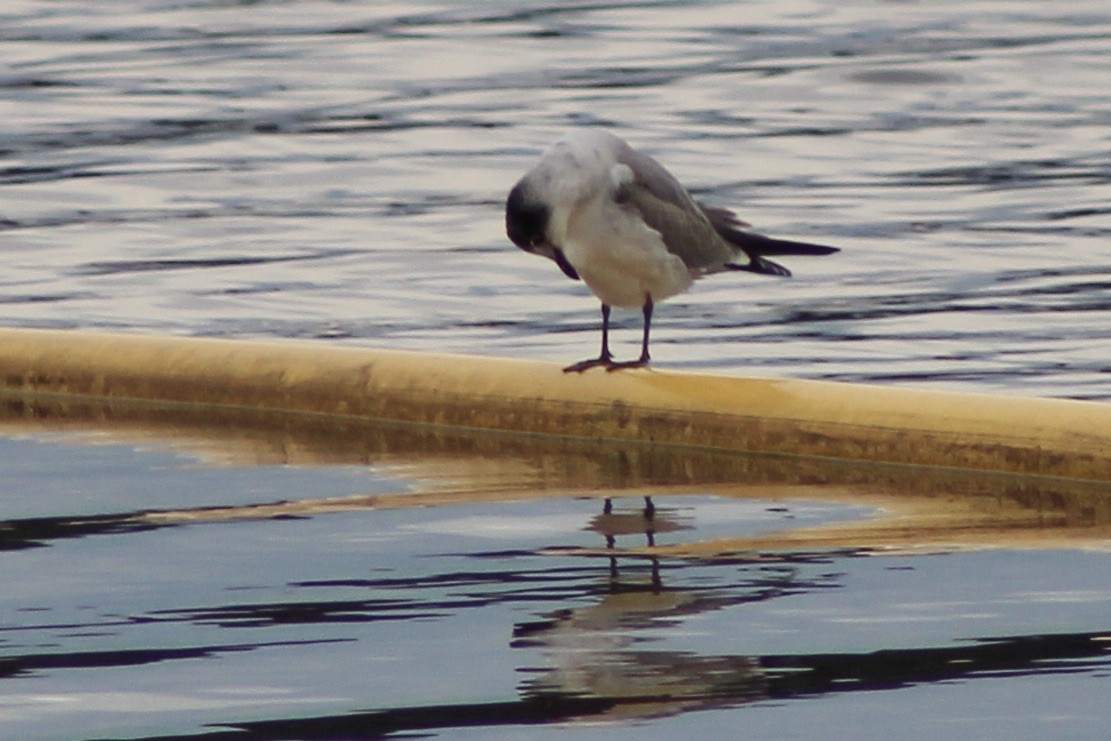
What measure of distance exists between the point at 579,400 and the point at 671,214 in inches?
25.1

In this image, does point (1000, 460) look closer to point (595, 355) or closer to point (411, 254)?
point (595, 355)

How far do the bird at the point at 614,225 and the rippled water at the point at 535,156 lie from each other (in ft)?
5.57

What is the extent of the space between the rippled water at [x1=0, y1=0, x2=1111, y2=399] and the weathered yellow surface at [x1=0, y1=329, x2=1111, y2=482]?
2.22 m

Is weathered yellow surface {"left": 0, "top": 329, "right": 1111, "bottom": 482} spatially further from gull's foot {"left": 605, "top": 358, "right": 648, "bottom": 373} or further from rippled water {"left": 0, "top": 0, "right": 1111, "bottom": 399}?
rippled water {"left": 0, "top": 0, "right": 1111, "bottom": 399}

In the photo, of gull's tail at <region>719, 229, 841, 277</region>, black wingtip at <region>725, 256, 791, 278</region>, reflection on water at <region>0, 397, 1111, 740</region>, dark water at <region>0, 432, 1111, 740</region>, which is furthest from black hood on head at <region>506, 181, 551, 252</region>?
black wingtip at <region>725, 256, 791, 278</region>

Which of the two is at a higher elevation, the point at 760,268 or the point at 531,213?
the point at 531,213

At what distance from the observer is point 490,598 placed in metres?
5.80

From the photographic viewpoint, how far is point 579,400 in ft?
24.8

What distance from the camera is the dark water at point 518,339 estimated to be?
5.15m

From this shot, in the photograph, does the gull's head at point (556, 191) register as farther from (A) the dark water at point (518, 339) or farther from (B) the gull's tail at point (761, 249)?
(B) the gull's tail at point (761, 249)

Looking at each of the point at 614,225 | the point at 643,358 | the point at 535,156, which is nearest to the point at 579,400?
the point at 643,358

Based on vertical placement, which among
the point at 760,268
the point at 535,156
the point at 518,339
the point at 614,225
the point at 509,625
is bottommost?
the point at 509,625

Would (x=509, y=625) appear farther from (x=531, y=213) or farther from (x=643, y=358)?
(x=643, y=358)

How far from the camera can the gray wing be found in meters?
7.80
